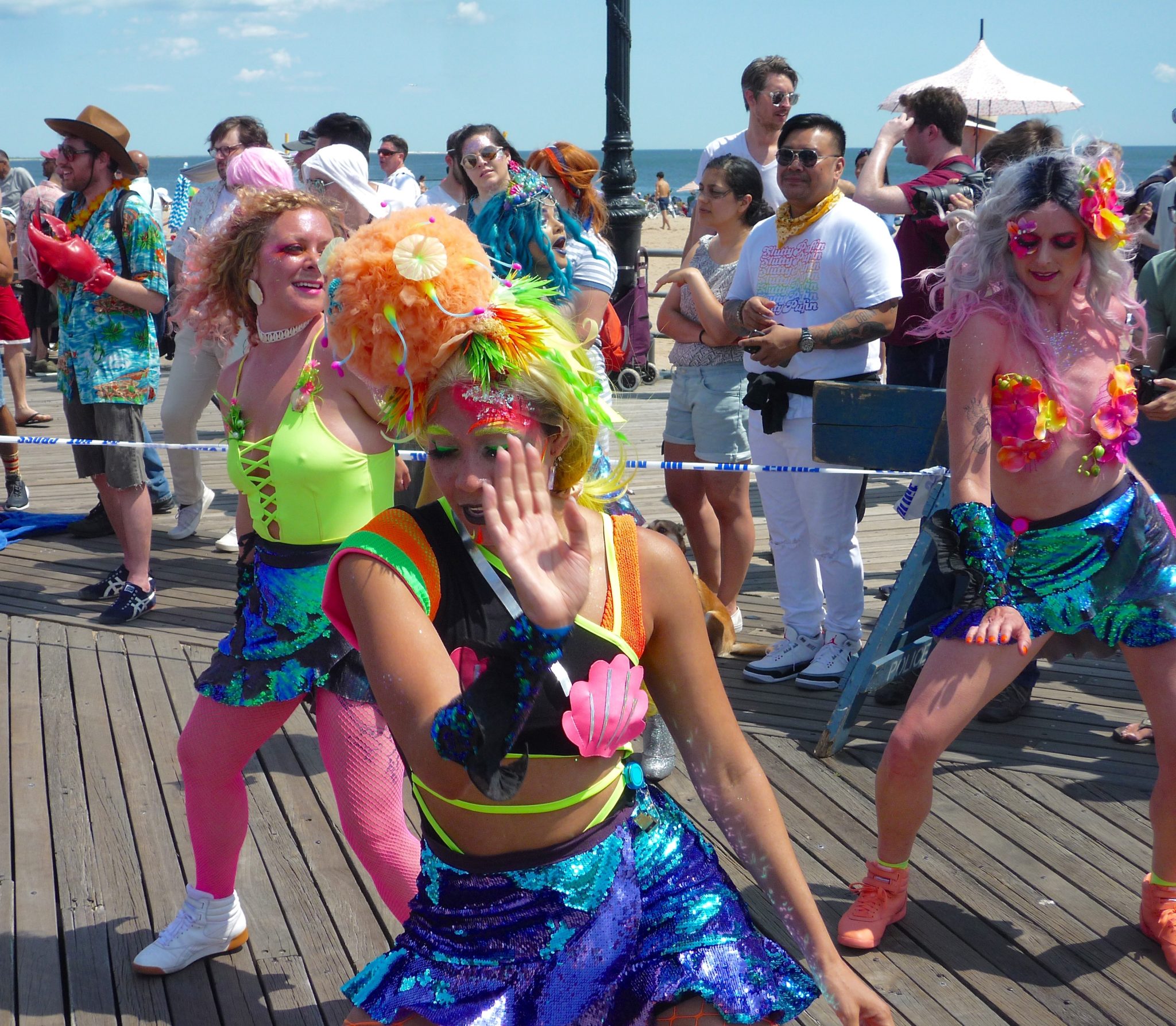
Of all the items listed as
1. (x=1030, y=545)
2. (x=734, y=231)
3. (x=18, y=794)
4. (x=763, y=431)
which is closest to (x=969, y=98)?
(x=734, y=231)

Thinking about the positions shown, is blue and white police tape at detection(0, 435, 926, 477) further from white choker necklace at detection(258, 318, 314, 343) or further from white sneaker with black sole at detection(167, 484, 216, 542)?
white choker necklace at detection(258, 318, 314, 343)

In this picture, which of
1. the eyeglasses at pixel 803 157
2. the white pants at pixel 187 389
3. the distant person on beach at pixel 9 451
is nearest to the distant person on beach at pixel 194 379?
the white pants at pixel 187 389

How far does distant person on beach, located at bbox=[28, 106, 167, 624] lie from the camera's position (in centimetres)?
532

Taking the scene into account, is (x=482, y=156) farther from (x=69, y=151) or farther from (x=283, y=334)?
(x=283, y=334)

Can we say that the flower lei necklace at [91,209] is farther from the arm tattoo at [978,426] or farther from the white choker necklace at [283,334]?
the arm tattoo at [978,426]

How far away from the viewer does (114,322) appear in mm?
5434

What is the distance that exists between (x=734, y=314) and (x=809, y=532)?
89 cm

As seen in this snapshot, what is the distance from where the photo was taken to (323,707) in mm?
2678

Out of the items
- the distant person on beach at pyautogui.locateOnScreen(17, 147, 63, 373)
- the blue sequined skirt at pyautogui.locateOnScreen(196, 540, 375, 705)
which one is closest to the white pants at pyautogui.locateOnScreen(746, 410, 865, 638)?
the blue sequined skirt at pyautogui.locateOnScreen(196, 540, 375, 705)

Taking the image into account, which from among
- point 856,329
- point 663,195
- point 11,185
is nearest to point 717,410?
point 856,329

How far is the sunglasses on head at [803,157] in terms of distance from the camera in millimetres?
4398

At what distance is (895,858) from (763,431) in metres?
2.00

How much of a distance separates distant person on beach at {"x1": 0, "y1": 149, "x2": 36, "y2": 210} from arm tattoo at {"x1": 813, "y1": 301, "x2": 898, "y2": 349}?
10.7m

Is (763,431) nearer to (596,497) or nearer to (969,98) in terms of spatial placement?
(596,497)
